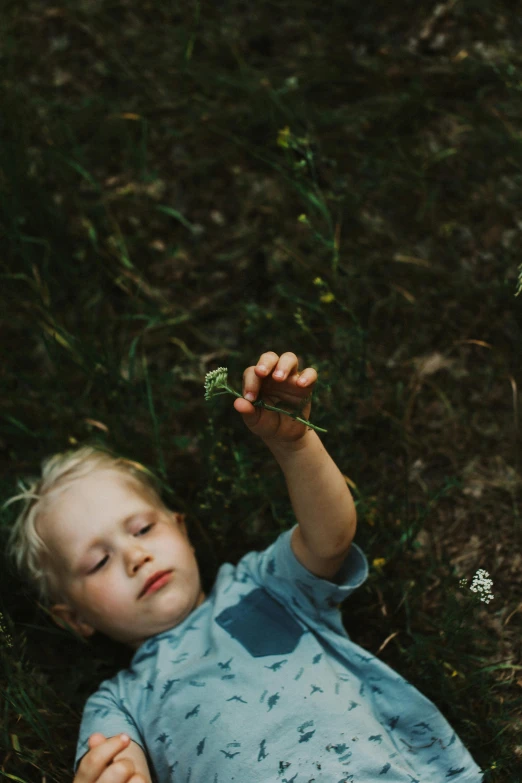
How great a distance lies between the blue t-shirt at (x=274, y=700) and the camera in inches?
74.0

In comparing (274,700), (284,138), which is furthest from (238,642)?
(284,138)

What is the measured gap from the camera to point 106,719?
2.05 metres

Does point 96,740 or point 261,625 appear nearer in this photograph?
point 96,740

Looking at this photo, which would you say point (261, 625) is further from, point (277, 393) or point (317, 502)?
point (277, 393)

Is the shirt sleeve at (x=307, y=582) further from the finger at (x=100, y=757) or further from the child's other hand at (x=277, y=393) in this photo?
the finger at (x=100, y=757)

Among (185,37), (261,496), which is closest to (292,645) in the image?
(261,496)

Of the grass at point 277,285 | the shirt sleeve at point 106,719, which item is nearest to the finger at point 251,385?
the grass at point 277,285

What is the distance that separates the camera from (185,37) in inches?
120

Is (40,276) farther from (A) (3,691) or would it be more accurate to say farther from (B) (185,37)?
(A) (3,691)

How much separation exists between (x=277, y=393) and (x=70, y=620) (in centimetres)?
106

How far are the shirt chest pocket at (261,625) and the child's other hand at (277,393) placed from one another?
57 cm

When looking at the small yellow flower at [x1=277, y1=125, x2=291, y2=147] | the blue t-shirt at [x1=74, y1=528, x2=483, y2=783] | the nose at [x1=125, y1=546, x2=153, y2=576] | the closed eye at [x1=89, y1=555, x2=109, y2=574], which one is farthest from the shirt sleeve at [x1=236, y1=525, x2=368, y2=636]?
the small yellow flower at [x1=277, y1=125, x2=291, y2=147]

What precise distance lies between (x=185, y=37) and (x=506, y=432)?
1.91 m

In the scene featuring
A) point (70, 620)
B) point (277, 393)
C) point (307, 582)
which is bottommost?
point (70, 620)
